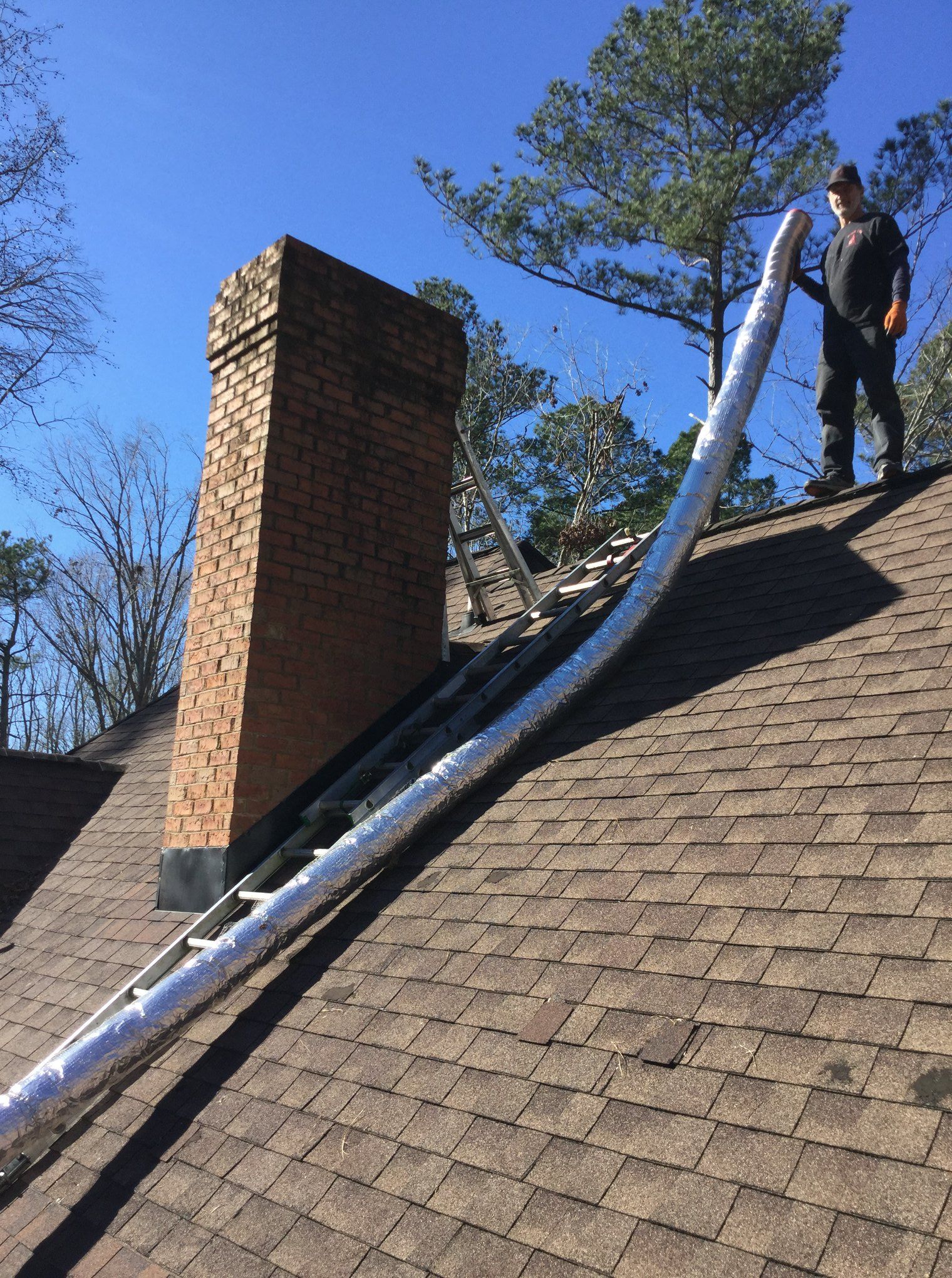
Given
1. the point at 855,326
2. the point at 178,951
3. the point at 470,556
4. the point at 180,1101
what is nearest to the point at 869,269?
the point at 855,326

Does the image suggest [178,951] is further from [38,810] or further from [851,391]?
[851,391]

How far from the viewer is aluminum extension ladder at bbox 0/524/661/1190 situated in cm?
402

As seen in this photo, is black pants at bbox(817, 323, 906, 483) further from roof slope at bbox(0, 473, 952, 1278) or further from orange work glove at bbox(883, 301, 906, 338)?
roof slope at bbox(0, 473, 952, 1278)

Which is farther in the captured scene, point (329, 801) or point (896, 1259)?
point (329, 801)

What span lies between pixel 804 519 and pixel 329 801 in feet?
9.32

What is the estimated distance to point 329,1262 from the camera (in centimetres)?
233

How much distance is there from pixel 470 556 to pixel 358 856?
3.50 m

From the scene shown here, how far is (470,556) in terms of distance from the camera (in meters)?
7.02

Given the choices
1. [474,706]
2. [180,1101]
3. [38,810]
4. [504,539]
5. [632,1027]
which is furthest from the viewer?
[38,810]

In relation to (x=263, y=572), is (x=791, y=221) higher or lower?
higher

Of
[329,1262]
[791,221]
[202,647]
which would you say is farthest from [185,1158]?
[791,221]

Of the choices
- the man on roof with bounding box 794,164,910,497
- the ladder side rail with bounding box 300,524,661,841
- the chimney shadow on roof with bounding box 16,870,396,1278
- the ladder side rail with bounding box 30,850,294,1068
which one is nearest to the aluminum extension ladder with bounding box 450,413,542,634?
the ladder side rail with bounding box 300,524,661,841

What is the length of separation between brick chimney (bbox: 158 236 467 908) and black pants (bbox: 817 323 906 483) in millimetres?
2273

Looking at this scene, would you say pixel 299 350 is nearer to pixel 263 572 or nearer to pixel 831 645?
pixel 263 572
